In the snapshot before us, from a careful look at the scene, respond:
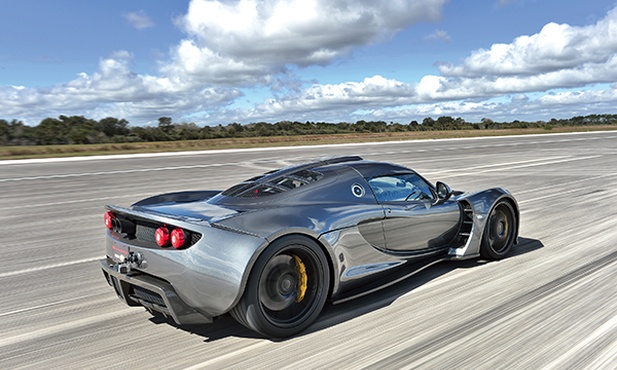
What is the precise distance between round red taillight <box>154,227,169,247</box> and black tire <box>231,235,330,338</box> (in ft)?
2.08

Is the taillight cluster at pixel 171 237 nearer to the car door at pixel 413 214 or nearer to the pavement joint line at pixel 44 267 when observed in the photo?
the car door at pixel 413 214

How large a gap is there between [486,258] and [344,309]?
81.0 inches

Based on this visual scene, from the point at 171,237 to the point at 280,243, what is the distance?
721 millimetres

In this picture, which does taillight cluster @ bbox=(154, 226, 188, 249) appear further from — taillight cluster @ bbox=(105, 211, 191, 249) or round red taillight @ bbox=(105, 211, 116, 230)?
round red taillight @ bbox=(105, 211, 116, 230)

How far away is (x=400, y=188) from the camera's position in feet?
14.9

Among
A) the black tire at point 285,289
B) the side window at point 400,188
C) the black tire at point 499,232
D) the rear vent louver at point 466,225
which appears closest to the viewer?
the black tire at point 285,289

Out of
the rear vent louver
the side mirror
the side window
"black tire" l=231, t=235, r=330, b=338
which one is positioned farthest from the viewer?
the rear vent louver

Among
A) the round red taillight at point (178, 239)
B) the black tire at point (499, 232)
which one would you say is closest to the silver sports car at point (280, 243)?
the round red taillight at point (178, 239)

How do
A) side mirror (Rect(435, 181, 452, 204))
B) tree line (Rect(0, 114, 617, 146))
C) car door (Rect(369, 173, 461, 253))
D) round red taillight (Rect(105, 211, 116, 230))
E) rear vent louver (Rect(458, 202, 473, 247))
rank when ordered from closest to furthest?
round red taillight (Rect(105, 211, 116, 230))
car door (Rect(369, 173, 461, 253))
side mirror (Rect(435, 181, 452, 204))
rear vent louver (Rect(458, 202, 473, 247))
tree line (Rect(0, 114, 617, 146))

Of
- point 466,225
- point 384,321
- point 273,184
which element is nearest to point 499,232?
point 466,225

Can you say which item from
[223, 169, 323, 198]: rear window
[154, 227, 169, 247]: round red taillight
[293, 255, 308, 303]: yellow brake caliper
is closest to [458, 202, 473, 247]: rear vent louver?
[223, 169, 323, 198]: rear window

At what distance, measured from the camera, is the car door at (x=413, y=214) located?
4.19m

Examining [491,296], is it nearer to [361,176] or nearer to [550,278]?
[550,278]

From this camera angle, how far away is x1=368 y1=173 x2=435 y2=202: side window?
4293mm
